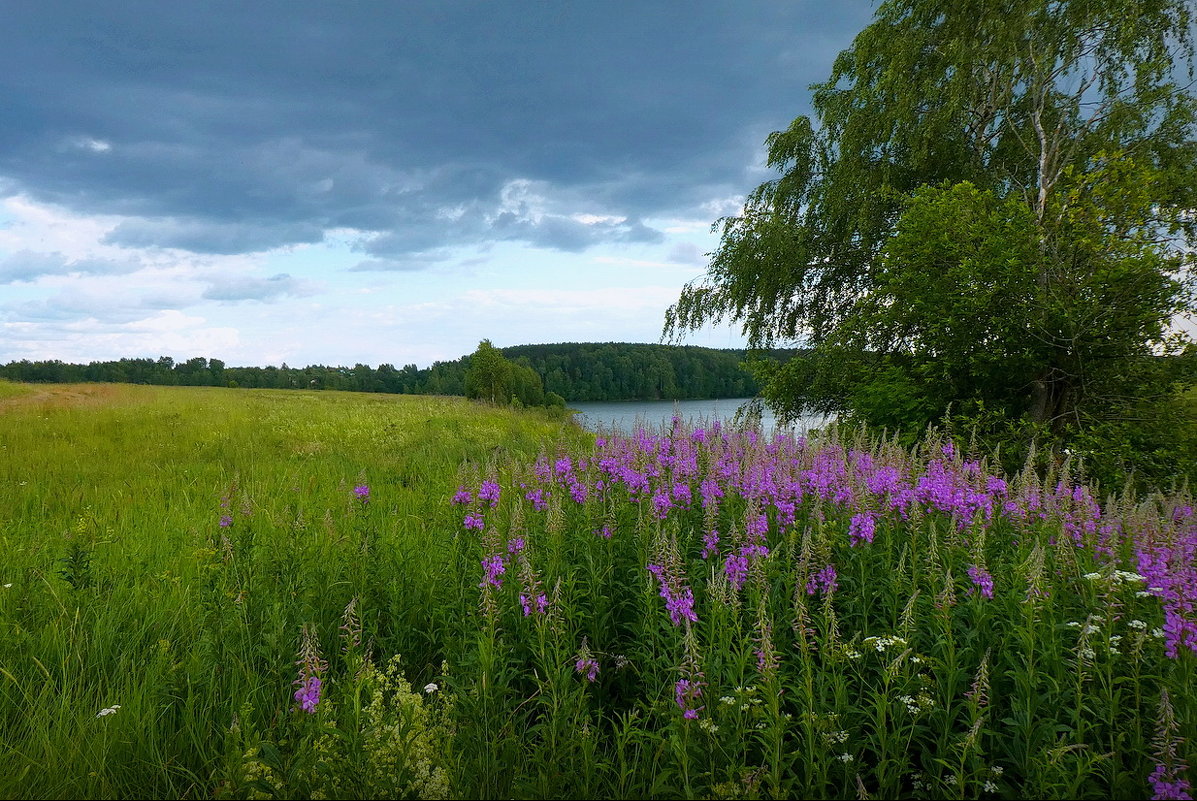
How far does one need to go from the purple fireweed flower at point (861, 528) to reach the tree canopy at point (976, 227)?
8.60 m

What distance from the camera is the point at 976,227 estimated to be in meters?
11.7

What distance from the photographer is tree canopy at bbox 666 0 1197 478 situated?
1148 centimetres

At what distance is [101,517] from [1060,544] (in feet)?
30.9

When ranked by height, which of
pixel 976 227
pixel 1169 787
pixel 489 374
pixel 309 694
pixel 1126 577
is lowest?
pixel 1169 787

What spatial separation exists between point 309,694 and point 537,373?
66.8m

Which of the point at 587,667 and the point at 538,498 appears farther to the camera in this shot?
the point at 538,498

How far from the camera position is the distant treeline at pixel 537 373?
2827 inches

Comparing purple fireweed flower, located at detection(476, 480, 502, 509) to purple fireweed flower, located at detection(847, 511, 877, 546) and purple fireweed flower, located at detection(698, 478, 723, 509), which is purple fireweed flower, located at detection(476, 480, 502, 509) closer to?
purple fireweed flower, located at detection(698, 478, 723, 509)

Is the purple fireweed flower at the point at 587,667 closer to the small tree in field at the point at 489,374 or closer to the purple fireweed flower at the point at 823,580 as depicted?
the purple fireweed flower at the point at 823,580

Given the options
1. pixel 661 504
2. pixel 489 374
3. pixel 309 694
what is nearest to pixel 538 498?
pixel 661 504

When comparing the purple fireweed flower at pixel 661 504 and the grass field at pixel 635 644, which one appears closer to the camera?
the grass field at pixel 635 644

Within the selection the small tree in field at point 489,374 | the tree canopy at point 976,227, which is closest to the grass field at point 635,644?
the tree canopy at point 976,227

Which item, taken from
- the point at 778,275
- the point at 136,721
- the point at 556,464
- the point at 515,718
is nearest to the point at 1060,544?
the point at 515,718

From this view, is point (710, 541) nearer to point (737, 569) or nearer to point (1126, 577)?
point (737, 569)
